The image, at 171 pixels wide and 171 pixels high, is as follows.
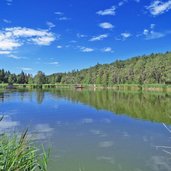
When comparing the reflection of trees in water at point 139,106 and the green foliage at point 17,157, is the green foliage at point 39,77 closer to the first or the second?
the reflection of trees in water at point 139,106

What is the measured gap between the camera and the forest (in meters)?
88.0

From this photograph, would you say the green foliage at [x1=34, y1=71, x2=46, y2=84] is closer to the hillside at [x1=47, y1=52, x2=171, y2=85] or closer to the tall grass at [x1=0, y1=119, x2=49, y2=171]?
the hillside at [x1=47, y1=52, x2=171, y2=85]

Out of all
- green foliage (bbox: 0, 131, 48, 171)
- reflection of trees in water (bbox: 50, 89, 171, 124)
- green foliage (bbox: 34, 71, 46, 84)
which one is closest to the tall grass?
green foliage (bbox: 0, 131, 48, 171)

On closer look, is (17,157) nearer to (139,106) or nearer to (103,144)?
(103,144)

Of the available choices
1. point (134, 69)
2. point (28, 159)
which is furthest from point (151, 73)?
point (28, 159)

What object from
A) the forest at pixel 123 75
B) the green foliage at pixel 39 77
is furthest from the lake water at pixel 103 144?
the green foliage at pixel 39 77

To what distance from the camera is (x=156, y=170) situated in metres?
9.21

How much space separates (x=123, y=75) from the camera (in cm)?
10975

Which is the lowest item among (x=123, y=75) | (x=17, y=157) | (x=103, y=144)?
(x=103, y=144)

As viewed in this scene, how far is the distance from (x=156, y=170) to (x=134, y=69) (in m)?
96.5

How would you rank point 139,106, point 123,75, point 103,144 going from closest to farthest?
point 103,144
point 139,106
point 123,75

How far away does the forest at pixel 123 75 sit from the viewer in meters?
88.0

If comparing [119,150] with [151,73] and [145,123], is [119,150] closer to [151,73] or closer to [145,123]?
[145,123]

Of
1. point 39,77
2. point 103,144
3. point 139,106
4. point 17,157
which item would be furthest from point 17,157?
point 39,77
